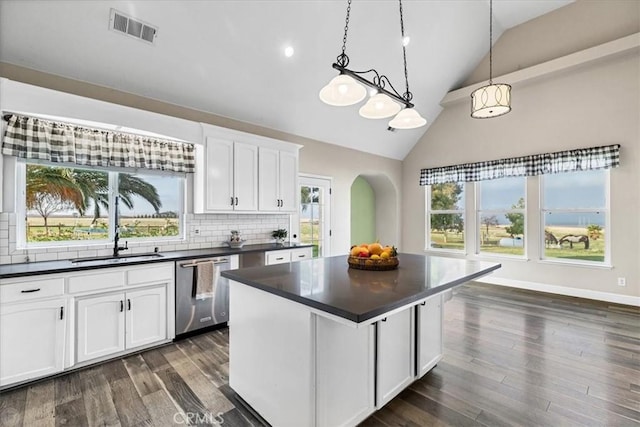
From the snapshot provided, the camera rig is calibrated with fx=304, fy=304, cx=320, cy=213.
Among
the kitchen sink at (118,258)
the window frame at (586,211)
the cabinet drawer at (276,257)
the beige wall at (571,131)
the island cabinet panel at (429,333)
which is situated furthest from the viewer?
the window frame at (586,211)

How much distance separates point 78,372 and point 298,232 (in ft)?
10.5

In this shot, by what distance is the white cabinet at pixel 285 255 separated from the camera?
390 centimetres

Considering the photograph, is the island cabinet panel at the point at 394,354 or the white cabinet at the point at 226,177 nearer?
the island cabinet panel at the point at 394,354

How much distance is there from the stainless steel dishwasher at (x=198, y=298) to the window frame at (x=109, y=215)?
0.72m

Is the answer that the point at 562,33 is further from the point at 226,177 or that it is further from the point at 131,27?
the point at 131,27

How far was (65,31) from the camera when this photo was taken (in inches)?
104

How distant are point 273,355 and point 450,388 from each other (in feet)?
4.74

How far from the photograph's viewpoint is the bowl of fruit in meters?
2.17

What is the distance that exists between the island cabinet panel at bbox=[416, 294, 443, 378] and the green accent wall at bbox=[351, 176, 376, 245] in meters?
4.46

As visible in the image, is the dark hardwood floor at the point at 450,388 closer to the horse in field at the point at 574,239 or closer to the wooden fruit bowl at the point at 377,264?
the wooden fruit bowl at the point at 377,264

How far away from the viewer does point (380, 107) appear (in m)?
2.32

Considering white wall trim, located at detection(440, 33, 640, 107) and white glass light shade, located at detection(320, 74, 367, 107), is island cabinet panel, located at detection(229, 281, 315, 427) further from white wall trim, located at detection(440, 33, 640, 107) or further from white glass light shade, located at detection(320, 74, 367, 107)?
white wall trim, located at detection(440, 33, 640, 107)

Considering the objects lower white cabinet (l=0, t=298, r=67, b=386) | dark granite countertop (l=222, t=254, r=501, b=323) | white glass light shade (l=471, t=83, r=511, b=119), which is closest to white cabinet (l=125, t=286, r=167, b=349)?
lower white cabinet (l=0, t=298, r=67, b=386)

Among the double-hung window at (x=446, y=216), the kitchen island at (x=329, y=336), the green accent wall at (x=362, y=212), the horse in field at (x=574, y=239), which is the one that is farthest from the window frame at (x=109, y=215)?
the horse in field at (x=574, y=239)
